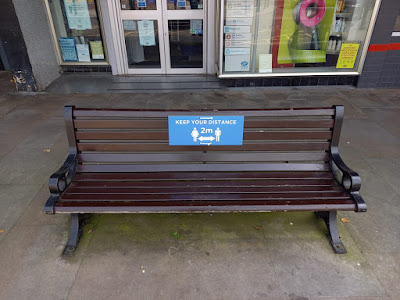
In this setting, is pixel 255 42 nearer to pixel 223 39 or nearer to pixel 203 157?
pixel 223 39

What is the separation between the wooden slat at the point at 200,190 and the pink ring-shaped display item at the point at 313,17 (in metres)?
4.98

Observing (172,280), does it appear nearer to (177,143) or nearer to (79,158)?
(177,143)

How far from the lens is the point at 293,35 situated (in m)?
6.54

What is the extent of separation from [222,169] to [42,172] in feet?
7.43

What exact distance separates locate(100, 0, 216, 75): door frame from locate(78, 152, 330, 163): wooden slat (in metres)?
4.85

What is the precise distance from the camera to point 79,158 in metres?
2.80

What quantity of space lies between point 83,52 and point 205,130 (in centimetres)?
592

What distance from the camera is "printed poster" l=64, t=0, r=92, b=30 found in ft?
22.8

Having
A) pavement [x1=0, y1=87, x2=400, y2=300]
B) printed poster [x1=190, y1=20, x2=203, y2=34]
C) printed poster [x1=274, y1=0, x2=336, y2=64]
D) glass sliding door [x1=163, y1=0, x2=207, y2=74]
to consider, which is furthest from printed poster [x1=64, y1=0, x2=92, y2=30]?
pavement [x1=0, y1=87, x2=400, y2=300]

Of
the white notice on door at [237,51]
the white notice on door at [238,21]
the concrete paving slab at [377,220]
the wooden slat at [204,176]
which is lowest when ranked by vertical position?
the concrete paving slab at [377,220]

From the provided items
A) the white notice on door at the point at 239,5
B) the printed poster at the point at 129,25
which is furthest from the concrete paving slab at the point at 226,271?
the printed poster at the point at 129,25

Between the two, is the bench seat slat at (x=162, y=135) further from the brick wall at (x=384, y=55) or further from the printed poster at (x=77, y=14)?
the printed poster at (x=77, y=14)

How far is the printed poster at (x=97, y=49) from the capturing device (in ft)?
24.0

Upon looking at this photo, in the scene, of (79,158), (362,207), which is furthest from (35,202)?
(362,207)
